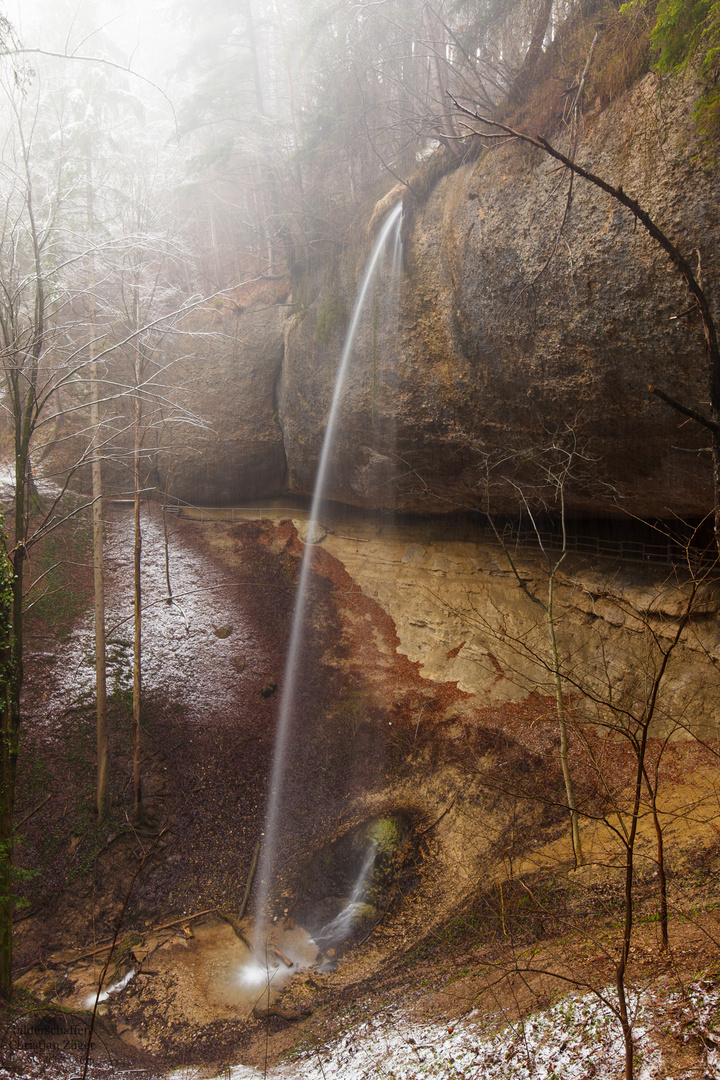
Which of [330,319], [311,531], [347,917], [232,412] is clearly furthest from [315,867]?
[232,412]

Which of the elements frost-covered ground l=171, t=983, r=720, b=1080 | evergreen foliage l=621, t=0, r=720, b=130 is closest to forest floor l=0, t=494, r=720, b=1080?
frost-covered ground l=171, t=983, r=720, b=1080

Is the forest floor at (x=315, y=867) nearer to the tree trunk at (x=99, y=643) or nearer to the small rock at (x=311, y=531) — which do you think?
the tree trunk at (x=99, y=643)

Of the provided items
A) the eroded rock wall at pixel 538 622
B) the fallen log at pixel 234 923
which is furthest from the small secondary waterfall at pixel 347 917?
the eroded rock wall at pixel 538 622

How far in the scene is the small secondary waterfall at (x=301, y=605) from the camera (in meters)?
8.71

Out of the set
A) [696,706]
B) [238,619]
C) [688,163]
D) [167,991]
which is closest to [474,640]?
[696,706]

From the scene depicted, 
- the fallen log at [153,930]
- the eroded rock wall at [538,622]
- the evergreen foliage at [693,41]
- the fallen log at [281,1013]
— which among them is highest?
the evergreen foliage at [693,41]

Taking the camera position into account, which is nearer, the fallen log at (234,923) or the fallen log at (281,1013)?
the fallen log at (281,1013)

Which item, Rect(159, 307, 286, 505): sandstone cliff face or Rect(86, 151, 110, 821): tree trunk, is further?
Rect(159, 307, 286, 505): sandstone cliff face

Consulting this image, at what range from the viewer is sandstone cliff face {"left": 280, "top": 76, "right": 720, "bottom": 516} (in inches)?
256

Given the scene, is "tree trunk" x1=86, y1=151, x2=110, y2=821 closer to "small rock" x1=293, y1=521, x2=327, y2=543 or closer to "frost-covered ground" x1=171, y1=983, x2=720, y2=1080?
"frost-covered ground" x1=171, y1=983, x2=720, y2=1080

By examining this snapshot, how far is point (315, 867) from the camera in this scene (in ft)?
28.4

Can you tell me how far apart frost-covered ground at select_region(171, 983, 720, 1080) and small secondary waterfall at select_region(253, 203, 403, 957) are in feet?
8.74

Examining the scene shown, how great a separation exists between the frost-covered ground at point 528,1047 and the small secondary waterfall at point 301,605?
2.66 metres

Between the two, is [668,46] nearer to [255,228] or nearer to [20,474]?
[20,474]
